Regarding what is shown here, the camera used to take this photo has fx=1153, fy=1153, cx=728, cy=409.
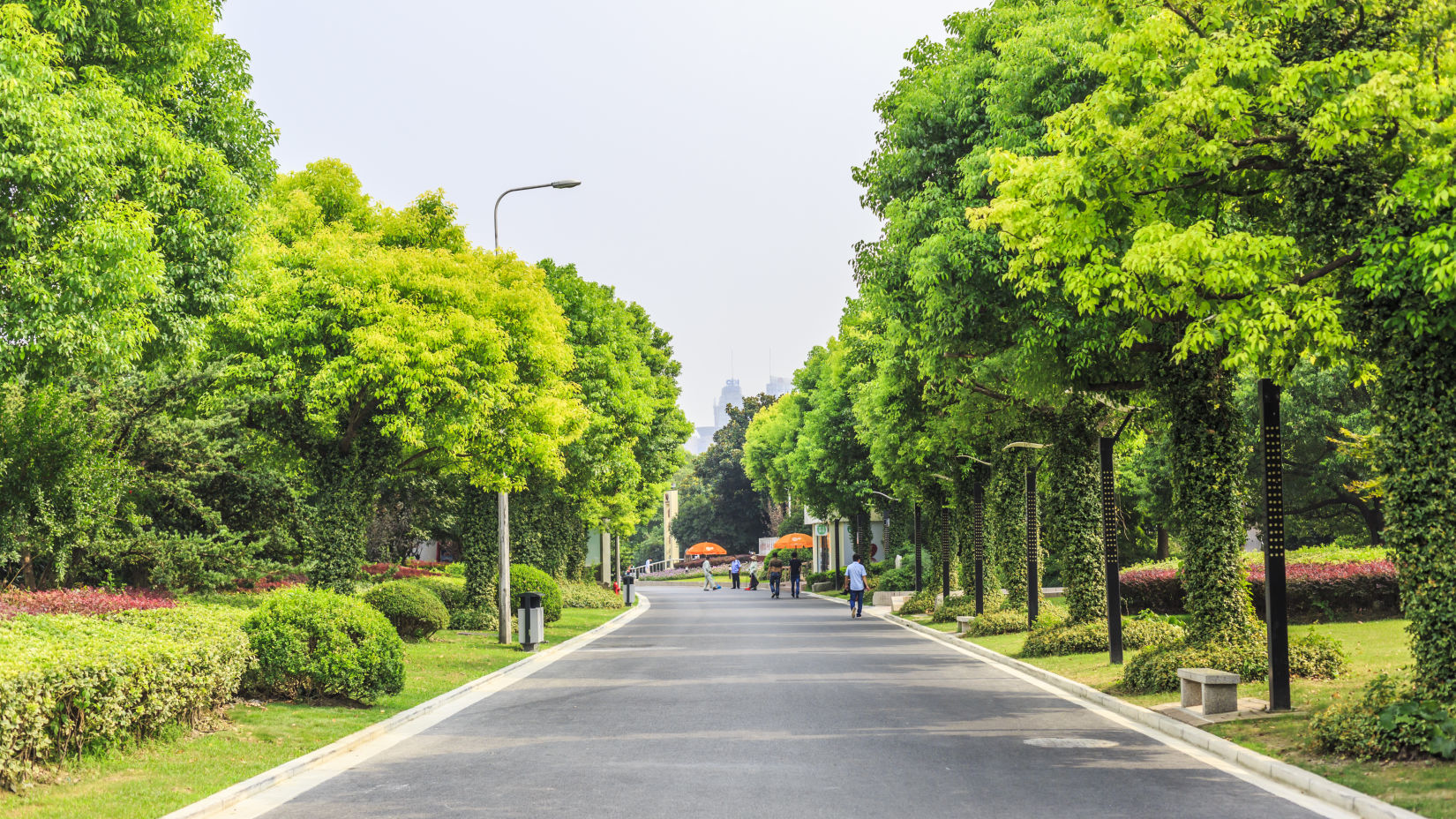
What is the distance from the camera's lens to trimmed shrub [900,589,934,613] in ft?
Result: 119

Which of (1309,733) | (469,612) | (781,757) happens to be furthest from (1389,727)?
(469,612)

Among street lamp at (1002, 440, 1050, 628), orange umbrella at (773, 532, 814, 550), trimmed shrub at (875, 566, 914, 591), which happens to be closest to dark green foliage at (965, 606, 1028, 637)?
street lamp at (1002, 440, 1050, 628)

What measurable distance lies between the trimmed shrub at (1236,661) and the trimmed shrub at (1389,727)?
370 centimetres

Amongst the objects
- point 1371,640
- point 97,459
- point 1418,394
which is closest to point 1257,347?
point 1418,394

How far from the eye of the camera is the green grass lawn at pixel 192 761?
27.5 feet

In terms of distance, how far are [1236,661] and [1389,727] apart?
4.72 m

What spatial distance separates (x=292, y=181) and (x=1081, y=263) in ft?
82.0

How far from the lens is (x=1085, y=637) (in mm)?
19812

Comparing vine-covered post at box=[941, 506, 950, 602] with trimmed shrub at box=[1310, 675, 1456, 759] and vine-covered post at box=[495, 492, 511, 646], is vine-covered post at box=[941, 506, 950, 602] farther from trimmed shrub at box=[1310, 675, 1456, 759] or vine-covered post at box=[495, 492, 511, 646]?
trimmed shrub at box=[1310, 675, 1456, 759]

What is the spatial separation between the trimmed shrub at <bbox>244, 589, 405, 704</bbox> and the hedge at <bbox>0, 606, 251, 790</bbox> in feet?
1.57

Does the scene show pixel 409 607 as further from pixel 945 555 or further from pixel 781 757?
pixel 945 555

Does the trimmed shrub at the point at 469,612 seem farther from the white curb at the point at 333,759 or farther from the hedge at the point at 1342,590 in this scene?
the hedge at the point at 1342,590

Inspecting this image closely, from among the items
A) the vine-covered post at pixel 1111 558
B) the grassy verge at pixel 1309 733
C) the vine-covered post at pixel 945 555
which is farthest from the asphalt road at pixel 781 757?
the vine-covered post at pixel 945 555

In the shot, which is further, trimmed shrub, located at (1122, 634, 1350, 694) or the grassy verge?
trimmed shrub, located at (1122, 634, 1350, 694)
